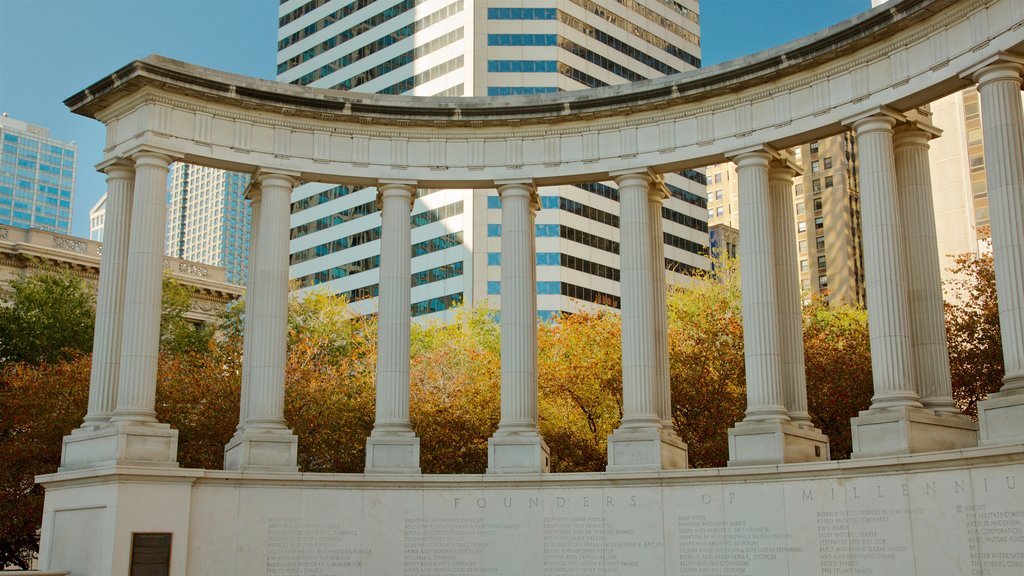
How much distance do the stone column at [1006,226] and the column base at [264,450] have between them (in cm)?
2916

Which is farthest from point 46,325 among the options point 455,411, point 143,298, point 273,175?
point 143,298

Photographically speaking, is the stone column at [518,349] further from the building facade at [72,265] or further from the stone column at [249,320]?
the building facade at [72,265]

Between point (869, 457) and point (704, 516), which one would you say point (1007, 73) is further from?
point (704, 516)

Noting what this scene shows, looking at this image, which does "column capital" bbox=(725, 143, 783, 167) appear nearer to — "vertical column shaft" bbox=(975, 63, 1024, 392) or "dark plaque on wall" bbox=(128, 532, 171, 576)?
"vertical column shaft" bbox=(975, 63, 1024, 392)

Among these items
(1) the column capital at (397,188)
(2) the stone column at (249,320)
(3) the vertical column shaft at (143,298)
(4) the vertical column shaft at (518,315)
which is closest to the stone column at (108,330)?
(3) the vertical column shaft at (143,298)

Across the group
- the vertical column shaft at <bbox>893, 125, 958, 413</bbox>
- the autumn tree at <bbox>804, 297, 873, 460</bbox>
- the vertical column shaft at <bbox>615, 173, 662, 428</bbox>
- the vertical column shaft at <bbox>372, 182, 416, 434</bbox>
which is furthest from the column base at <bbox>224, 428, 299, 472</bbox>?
the autumn tree at <bbox>804, 297, 873, 460</bbox>

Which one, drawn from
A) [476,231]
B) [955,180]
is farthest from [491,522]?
[476,231]

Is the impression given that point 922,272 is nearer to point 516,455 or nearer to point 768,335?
point 768,335

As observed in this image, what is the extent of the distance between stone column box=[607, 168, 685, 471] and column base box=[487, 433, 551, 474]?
3375 mm

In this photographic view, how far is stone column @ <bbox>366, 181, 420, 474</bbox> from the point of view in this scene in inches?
1964

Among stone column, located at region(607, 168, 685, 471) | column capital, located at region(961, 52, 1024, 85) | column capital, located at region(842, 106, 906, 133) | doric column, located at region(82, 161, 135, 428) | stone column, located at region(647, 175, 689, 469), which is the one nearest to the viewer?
column capital, located at region(961, 52, 1024, 85)

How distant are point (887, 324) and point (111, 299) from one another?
3429 cm

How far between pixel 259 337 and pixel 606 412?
25418 mm

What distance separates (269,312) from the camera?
164 ft
